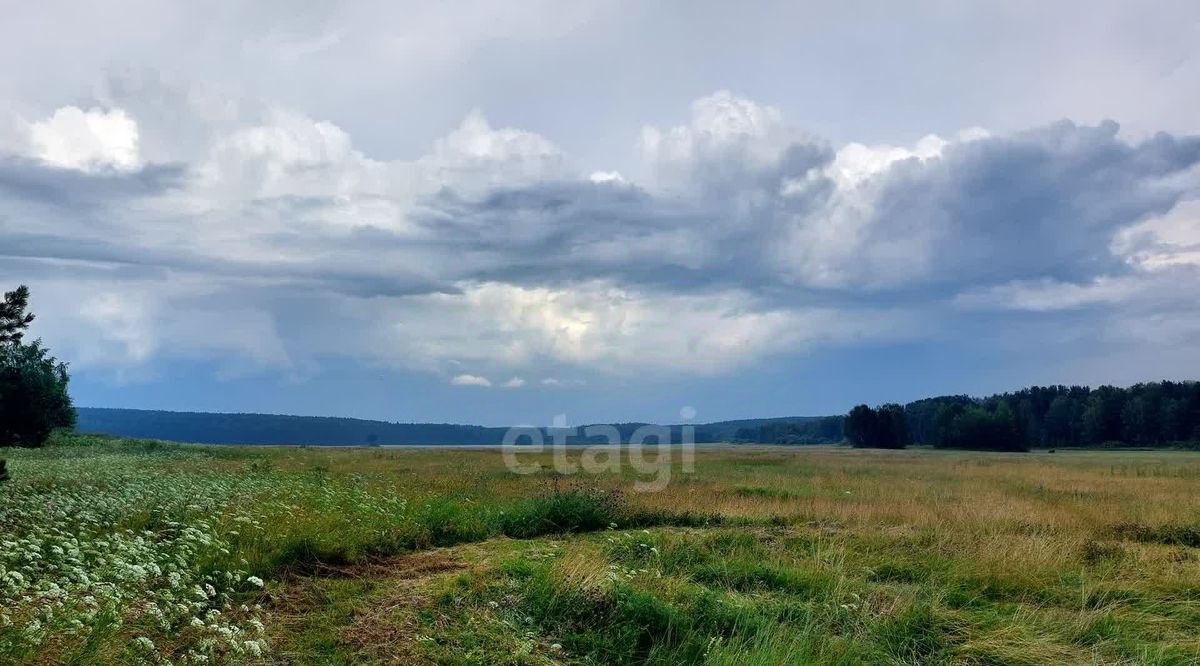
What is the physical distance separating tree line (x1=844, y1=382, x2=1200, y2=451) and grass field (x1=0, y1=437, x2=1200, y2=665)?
4133 inches

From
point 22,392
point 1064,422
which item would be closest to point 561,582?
point 22,392

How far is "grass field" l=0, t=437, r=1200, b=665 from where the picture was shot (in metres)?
6.96

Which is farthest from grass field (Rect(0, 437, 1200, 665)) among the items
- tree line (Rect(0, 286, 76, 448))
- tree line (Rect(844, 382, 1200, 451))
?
tree line (Rect(844, 382, 1200, 451))

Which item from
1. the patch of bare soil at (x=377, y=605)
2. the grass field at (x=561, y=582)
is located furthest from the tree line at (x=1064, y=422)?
the patch of bare soil at (x=377, y=605)

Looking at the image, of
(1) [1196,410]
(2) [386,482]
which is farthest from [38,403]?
(1) [1196,410]

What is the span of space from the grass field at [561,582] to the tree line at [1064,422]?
344 ft

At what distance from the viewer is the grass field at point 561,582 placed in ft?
22.8

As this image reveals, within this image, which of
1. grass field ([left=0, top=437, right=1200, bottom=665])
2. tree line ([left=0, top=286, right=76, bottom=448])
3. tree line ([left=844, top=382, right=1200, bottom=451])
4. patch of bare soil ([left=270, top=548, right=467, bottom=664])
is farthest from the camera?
tree line ([left=844, top=382, right=1200, bottom=451])

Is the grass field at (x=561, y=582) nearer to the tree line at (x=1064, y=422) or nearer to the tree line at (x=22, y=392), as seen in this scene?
the tree line at (x=22, y=392)

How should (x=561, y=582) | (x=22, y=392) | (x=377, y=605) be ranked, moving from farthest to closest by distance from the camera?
(x=22, y=392), (x=561, y=582), (x=377, y=605)

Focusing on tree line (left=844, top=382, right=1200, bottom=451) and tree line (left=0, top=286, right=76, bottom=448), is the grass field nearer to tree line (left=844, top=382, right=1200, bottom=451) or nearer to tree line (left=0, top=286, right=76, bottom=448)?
tree line (left=0, top=286, right=76, bottom=448)

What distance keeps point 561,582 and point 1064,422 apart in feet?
464

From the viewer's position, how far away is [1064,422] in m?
126

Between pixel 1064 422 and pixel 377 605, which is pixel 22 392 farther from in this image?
pixel 1064 422
